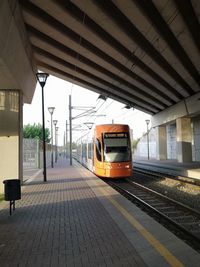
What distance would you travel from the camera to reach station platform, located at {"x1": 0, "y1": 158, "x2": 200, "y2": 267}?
6281mm

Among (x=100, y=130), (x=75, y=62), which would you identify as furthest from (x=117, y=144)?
(x=75, y=62)

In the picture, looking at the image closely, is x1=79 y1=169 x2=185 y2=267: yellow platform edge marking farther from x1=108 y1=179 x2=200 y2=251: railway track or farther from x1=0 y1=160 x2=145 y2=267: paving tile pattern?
x1=108 y1=179 x2=200 y2=251: railway track

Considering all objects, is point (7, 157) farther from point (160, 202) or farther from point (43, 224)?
point (43, 224)

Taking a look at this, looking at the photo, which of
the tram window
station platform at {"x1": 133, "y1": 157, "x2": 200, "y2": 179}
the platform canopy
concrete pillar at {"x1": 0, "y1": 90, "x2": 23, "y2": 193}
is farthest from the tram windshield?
concrete pillar at {"x1": 0, "y1": 90, "x2": 23, "y2": 193}

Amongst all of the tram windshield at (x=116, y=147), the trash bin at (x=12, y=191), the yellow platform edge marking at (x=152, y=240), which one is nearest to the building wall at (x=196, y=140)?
the tram windshield at (x=116, y=147)

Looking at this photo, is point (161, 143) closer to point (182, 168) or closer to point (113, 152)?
point (182, 168)

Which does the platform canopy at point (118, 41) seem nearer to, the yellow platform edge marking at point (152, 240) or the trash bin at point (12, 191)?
the trash bin at point (12, 191)

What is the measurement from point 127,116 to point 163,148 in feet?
33.2

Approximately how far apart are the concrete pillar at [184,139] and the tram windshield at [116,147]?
61.2 feet

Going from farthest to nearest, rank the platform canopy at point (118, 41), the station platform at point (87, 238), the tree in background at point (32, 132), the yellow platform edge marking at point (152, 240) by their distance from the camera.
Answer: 1. the tree in background at point (32, 132)
2. the platform canopy at point (118, 41)
3. the station platform at point (87, 238)
4. the yellow platform edge marking at point (152, 240)

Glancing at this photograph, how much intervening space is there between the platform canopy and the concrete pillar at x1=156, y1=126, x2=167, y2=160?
1829 cm

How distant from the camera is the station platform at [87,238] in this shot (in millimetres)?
6281

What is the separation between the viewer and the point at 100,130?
2338 centimetres

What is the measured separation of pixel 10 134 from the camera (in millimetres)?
19453
